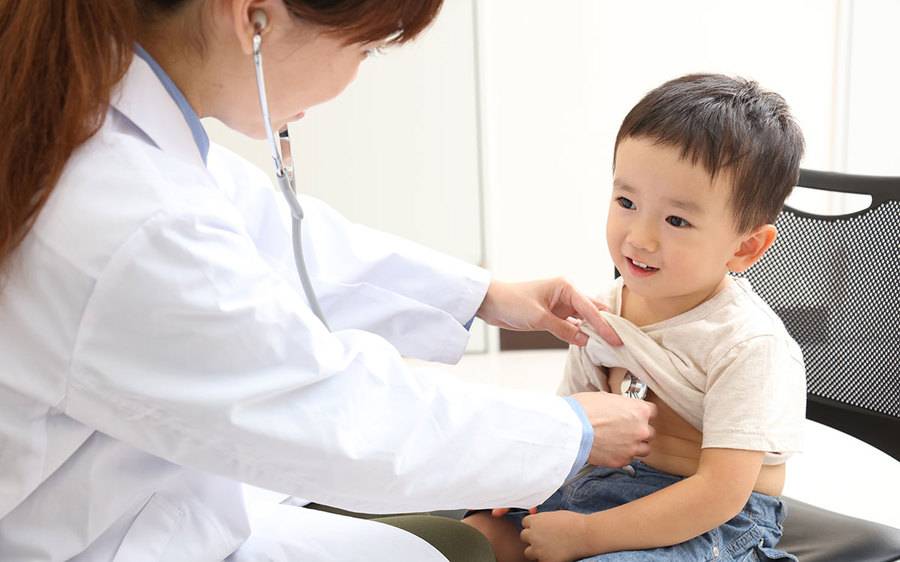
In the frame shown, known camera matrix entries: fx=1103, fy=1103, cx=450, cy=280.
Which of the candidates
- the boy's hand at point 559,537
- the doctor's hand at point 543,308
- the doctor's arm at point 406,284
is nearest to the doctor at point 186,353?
the boy's hand at point 559,537

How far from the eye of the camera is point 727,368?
1.21 metres

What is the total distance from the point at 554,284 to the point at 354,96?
165 centimetres

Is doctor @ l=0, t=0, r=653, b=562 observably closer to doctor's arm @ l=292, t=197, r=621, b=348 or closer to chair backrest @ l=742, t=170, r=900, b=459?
doctor's arm @ l=292, t=197, r=621, b=348

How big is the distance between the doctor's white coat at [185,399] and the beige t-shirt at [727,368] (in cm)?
19

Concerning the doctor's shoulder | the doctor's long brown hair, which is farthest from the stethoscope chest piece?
the doctor's long brown hair

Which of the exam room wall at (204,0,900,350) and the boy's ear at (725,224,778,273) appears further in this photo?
the exam room wall at (204,0,900,350)

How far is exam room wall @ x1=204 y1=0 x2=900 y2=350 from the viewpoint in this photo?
3.02 m

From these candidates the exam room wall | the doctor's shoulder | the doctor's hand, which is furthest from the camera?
the exam room wall

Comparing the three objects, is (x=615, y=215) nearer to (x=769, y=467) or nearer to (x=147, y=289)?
(x=769, y=467)

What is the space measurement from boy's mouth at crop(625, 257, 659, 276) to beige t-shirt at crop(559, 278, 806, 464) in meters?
0.07

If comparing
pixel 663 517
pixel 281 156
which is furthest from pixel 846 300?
pixel 281 156

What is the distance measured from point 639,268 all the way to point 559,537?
32cm

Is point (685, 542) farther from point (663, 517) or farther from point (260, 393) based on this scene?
point (260, 393)

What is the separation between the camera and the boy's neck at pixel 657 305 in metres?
1.31
